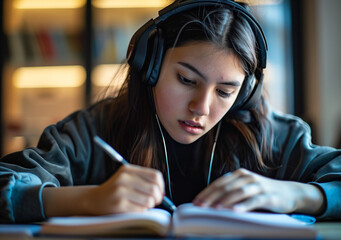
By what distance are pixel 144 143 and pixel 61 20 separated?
2330 mm

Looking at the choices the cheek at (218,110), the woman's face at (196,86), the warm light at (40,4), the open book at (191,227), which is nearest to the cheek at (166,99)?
the woman's face at (196,86)

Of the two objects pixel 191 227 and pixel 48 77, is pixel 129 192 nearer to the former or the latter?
pixel 191 227

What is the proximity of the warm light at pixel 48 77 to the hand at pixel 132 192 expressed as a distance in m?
2.42

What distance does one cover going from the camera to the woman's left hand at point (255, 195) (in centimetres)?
65

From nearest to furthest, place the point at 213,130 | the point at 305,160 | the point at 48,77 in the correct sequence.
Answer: the point at 305,160, the point at 213,130, the point at 48,77

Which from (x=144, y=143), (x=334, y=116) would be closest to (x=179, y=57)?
(x=144, y=143)

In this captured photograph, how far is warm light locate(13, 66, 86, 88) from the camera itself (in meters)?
3.00

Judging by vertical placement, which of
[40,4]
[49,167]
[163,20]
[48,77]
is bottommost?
[48,77]

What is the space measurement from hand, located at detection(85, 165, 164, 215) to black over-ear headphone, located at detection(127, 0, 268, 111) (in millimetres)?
346

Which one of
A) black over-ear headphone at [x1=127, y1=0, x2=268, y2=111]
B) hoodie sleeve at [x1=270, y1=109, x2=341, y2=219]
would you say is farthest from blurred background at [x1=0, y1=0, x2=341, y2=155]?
black over-ear headphone at [x1=127, y1=0, x2=268, y2=111]

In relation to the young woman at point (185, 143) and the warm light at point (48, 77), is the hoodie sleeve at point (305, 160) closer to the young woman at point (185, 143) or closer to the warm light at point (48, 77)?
the young woman at point (185, 143)

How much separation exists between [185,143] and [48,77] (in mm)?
2433

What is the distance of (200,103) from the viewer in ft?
2.87

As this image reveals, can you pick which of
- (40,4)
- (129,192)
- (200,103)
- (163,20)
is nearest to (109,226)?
(129,192)
